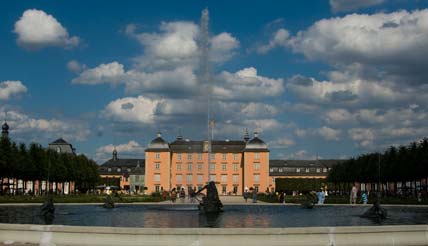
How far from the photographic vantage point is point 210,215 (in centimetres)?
2612

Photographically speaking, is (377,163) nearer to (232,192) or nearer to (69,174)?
(69,174)

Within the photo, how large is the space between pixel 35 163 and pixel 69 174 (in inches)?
554

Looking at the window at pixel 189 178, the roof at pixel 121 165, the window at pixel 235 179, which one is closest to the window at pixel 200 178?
the window at pixel 189 178

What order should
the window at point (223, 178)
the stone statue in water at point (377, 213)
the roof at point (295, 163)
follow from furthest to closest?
the roof at point (295, 163)
the window at point (223, 178)
the stone statue in water at point (377, 213)

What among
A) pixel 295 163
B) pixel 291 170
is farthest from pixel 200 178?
pixel 295 163

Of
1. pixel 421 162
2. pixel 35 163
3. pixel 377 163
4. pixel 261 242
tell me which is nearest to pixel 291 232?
pixel 261 242

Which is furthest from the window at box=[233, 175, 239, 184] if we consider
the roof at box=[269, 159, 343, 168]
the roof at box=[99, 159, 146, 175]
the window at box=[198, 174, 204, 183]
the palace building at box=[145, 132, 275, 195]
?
the roof at box=[99, 159, 146, 175]

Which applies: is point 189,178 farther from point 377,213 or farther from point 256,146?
point 377,213

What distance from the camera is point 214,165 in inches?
5359

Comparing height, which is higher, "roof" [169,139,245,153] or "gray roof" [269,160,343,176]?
"roof" [169,139,245,153]

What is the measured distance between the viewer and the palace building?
131 meters

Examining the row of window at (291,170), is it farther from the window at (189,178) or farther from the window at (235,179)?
the window at (189,178)

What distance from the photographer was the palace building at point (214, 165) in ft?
431

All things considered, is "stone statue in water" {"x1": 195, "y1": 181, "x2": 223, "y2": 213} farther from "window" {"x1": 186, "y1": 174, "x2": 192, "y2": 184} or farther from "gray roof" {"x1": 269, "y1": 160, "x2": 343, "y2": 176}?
"gray roof" {"x1": 269, "y1": 160, "x2": 343, "y2": 176}
